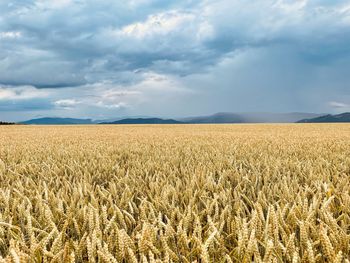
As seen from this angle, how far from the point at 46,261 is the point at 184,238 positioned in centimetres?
51

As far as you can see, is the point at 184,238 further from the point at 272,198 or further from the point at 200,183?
the point at 200,183

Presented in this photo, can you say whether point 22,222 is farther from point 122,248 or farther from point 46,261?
point 122,248

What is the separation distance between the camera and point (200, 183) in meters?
2.31

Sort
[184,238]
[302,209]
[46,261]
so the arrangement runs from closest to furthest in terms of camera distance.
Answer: [46,261], [184,238], [302,209]

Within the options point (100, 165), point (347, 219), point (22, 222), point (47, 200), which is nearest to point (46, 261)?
point (22, 222)

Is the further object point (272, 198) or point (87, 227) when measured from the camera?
point (272, 198)

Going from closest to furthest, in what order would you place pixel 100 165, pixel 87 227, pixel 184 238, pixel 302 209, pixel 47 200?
pixel 184 238
pixel 87 227
pixel 302 209
pixel 47 200
pixel 100 165

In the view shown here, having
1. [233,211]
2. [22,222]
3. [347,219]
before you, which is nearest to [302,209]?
[347,219]

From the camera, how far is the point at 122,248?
3.63ft

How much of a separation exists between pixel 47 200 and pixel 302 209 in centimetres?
→ 151

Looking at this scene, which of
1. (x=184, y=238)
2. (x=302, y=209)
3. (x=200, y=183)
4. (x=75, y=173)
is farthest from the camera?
(x=75, y=173)

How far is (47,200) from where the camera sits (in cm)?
187

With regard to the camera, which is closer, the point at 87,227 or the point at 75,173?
the point at 87,227

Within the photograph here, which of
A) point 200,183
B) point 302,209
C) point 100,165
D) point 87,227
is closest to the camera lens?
point 87,227
